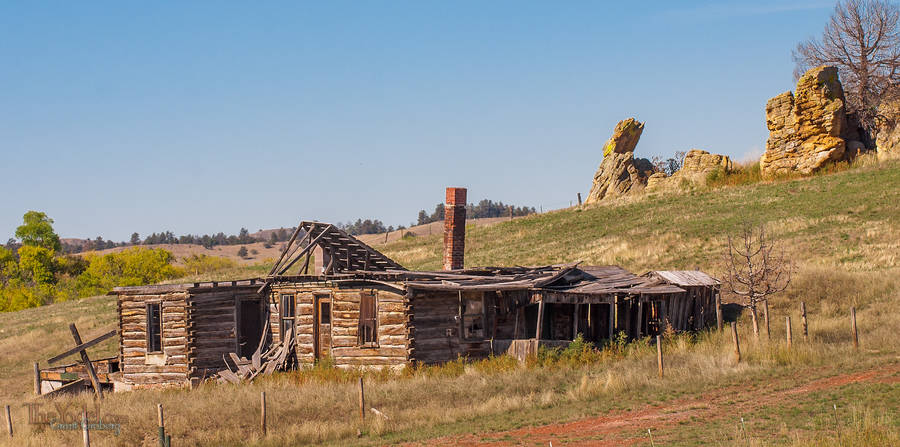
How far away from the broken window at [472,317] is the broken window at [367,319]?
8.56 feet

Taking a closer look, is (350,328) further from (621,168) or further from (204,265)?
(204,265)

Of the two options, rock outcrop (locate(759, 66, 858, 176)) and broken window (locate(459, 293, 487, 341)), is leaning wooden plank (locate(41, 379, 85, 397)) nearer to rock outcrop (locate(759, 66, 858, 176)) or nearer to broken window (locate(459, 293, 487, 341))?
broken window (locate(459, 293, 487, 341))

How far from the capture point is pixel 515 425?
17453mm

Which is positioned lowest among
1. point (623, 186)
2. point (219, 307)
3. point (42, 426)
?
point (42, 426)

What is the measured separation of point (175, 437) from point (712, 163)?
55324mm

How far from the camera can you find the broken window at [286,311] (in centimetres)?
2659

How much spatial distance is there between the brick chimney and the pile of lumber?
5855mm

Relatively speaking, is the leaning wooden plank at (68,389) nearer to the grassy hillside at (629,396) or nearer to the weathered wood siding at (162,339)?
the weathered wood siding at (162,339)

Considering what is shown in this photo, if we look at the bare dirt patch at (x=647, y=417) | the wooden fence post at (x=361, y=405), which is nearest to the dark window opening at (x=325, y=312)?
the wooden fence post at (x=361, y=405)

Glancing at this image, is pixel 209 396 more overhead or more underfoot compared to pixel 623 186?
more underfoot

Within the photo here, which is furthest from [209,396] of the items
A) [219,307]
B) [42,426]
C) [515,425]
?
[515,425]

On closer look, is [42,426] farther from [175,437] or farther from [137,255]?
[137,255]

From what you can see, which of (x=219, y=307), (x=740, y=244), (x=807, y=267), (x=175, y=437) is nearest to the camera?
(x=175, y=437)

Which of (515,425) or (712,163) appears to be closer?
(515,425)
